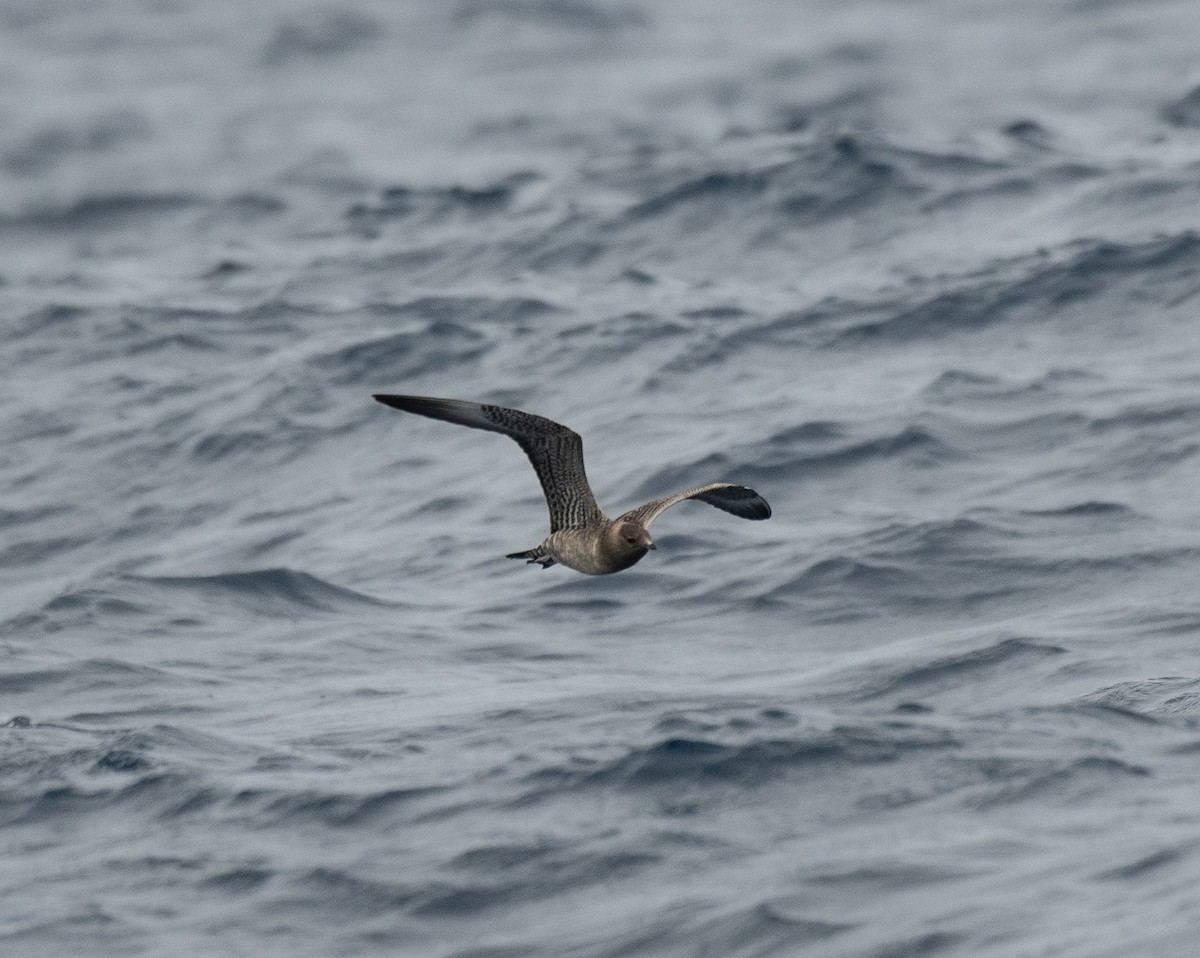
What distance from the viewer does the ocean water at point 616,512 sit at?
9.02m

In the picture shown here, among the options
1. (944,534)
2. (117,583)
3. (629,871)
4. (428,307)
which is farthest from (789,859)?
(428,307)

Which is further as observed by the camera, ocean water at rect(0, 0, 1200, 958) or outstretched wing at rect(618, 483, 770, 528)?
outstretched wing at rect(618, 483, 770, 528)

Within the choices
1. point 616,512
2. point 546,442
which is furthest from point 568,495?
point 616,512

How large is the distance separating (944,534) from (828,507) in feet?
3.25

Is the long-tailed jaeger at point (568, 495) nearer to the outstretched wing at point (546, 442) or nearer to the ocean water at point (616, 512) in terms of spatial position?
the outstretched wing at point (546, 442)

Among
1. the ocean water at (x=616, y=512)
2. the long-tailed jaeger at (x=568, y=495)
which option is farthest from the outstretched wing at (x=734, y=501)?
the ocean water at (x=616, y=512)

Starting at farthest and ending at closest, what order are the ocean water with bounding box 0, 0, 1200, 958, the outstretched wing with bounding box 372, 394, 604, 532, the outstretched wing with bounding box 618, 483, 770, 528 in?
the outstretched wing with bounding box 618, 483, 770, 528 < the ocean water with bounding box 0, 0, 1200, 958 < the outstretched wing with bounding box 372, 394, 604, 532

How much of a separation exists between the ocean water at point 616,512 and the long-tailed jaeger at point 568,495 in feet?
4.12

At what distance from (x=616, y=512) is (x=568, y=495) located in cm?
475

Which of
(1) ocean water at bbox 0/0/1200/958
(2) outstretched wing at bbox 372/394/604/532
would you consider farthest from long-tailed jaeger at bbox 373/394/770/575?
(1) ocean water at bbox 0/0/1200/958

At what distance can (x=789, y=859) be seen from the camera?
8945 mm

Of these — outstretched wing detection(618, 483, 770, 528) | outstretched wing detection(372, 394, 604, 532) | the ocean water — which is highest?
outstretched wing detection(372, 394, 604, 532)

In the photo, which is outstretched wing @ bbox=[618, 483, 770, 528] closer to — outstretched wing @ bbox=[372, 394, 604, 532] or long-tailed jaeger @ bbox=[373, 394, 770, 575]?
long-tailed jaeger @ bbox=[373, 394, 770, 575]

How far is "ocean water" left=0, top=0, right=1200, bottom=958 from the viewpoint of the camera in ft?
29.6
